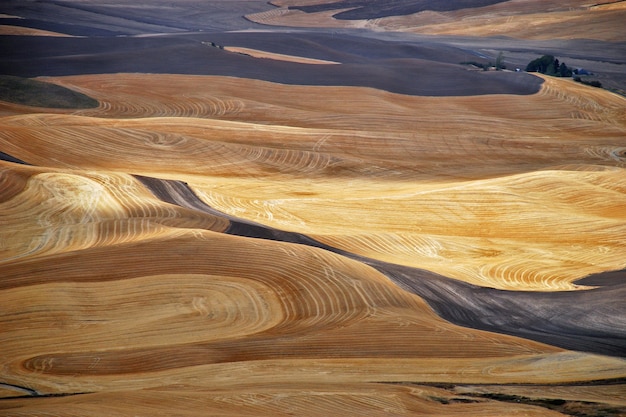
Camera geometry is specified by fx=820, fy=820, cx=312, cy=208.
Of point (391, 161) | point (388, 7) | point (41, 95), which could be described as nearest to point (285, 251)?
point (391, 161)

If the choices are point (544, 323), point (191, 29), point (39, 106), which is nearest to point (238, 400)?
point (544, 323)

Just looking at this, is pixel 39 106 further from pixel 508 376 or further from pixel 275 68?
pixel 508 376

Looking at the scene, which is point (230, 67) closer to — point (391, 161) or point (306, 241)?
point (391, 161)

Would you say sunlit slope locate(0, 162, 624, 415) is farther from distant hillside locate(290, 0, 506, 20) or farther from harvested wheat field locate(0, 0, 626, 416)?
distant hillside locate(290, 0, 506, 20)

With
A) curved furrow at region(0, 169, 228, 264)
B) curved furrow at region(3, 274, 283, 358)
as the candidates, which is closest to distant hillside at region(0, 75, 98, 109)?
curved furrow at region(0, 169, 228, 264)

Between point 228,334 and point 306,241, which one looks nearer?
point 228,334

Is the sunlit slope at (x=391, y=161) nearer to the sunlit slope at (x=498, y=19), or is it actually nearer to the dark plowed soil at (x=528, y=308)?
the dark plowed soil at (x=528, y=308)
